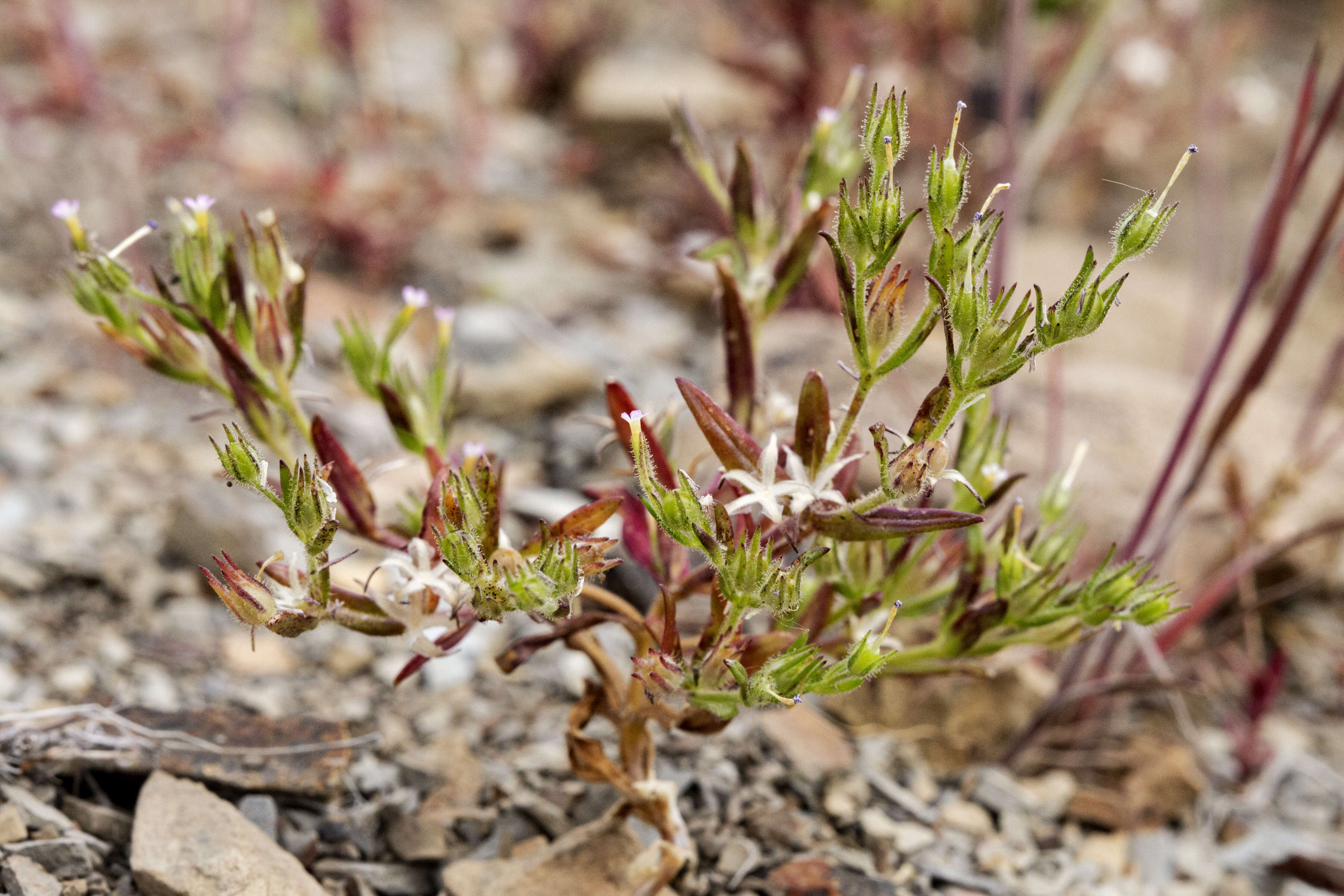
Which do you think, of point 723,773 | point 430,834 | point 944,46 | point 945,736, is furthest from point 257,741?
point 944,46

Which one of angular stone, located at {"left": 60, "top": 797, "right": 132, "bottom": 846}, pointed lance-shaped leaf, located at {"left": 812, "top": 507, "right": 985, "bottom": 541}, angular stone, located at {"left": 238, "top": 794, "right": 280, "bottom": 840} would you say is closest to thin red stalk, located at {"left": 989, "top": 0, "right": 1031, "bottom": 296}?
pointed lance-shaped leaf, located at {"left": 812, "top": 507, "right": 985, "bottom": 541}

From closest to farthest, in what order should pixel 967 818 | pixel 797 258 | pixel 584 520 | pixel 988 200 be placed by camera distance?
pixel 988 200
pixel 584 520
pixel 797 258
pixel 967 818

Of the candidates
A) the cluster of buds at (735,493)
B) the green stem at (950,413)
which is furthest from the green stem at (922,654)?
the green stem at (950,413)

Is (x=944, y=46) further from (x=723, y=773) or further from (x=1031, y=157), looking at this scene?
(x=723, y=773)

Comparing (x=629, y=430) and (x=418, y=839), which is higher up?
(x=629, y=430)

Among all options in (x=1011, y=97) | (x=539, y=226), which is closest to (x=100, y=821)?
(x=1011, y=97)

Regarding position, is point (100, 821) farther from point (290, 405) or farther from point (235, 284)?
point (235, 284)

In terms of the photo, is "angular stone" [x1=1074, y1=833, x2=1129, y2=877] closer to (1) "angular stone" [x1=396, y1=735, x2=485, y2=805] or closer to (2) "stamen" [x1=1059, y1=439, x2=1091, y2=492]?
(2) "stamen" [x1=1059, y1=439, x2=1091, y2=492]
